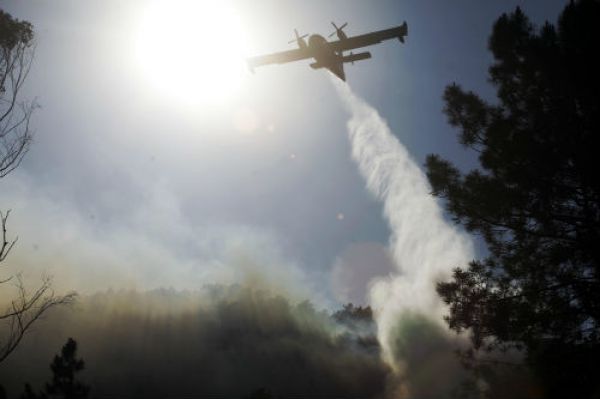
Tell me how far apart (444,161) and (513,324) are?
5276 mm

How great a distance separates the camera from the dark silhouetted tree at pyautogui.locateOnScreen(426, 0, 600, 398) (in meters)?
9.73

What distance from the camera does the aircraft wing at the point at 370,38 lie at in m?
19.1

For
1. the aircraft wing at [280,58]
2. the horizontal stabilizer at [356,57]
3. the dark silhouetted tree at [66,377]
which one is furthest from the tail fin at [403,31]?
the dark silhouetted tree at [66,377]

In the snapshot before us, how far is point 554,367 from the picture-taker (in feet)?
30.5

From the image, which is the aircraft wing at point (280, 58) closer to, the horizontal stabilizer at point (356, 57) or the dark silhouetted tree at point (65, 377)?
the horizontal stabilizer at point (356, 57)

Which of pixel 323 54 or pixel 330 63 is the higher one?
pixel 323 54

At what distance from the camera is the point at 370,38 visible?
20.4 m

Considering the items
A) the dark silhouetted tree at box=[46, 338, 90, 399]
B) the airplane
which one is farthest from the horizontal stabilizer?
the dark silhouetted tree at box=[46, 338, 90, 399]

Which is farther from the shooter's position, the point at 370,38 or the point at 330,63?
the point at 330,63

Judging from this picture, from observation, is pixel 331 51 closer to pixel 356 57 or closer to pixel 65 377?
pixel 356 57

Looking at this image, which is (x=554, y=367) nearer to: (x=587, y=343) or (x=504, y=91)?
(x=587, y=343)

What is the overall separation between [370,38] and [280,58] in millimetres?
5481

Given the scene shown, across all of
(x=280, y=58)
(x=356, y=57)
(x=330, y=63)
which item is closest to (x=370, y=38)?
(x=356, y=57)

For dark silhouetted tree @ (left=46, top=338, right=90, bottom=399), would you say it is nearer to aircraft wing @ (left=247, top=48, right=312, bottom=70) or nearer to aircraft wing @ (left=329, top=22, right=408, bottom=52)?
aircraft wing @ (left=247, top=48, right=312, bottom=70)
